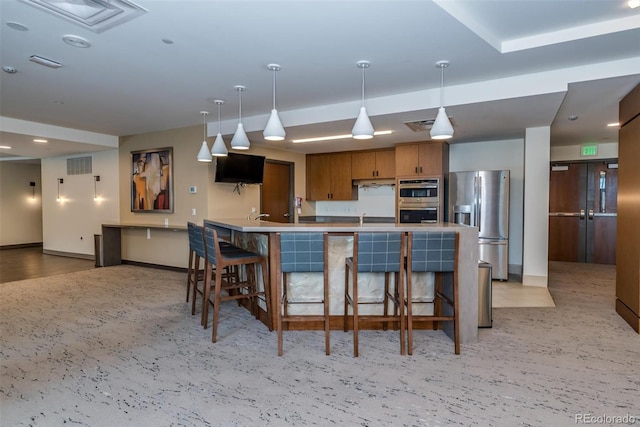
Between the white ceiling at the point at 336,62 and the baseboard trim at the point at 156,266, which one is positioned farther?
the baseboard trim at the point at 156,266

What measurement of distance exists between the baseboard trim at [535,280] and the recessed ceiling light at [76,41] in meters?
5.82

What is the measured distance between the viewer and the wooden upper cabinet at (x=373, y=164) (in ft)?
22.7

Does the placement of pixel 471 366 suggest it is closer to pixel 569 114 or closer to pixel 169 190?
pixel 569 114

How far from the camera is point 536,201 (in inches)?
208

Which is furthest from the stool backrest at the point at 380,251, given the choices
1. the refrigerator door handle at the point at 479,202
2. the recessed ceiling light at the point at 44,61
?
the refrigerator door handle at the point at 479,202

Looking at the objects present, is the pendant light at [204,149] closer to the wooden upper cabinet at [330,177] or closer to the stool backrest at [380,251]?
the wooden upper cabinet at [330,177]

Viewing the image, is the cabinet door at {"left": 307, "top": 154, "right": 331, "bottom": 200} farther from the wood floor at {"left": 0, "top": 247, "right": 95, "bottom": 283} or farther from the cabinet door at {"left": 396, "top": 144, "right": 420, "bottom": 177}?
the wood floor at {"left": 0, "top": 247, "right": 95, "bottom": 283}

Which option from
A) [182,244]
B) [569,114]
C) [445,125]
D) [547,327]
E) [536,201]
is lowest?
[547,327]

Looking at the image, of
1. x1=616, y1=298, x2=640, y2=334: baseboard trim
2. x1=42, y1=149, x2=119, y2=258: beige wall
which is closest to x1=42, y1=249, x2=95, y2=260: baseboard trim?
x1=42, y1=149, x2=119, y2=258: beige wall

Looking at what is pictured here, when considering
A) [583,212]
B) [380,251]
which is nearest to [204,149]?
[380,251]

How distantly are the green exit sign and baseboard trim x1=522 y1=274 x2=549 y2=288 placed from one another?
334cm

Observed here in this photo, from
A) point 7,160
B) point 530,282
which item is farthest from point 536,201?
point 7,160

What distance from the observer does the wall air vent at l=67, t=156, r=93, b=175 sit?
768 centimetres

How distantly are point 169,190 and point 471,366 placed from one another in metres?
5.37
